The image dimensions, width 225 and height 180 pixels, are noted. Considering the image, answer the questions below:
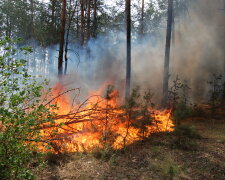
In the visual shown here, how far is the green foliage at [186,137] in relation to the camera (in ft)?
20.9

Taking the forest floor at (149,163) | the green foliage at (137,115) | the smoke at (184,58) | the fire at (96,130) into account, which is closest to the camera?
the forest floor at (149,163)

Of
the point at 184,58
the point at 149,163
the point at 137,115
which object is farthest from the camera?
the point at 184,58

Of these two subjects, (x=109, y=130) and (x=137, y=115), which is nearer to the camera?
(x=109, y=130)

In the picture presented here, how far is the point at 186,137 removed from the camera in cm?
708

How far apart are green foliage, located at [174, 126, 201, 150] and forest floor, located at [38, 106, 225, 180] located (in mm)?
35

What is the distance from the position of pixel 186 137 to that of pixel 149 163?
249 centimetres

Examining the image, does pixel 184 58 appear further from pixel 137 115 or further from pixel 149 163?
pixel 149 163

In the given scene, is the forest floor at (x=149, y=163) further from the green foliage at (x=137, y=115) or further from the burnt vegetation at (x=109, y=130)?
the green foliage at (x=137, y=115)

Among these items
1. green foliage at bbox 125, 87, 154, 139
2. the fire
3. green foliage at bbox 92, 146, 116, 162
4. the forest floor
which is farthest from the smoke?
green foliage at bbox 92, 146, 116, 162

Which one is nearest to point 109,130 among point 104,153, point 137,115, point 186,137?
point 104,153

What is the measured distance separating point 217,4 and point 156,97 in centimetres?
1270

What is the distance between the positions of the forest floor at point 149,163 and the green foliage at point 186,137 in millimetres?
35

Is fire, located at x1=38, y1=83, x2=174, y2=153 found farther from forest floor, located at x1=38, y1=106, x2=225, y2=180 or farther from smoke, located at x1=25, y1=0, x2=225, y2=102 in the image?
smoke, located at x1=25, y1=0, x2=225, y2=102

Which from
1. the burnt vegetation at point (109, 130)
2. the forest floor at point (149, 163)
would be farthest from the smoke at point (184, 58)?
the forest floor at point (149, 163)
